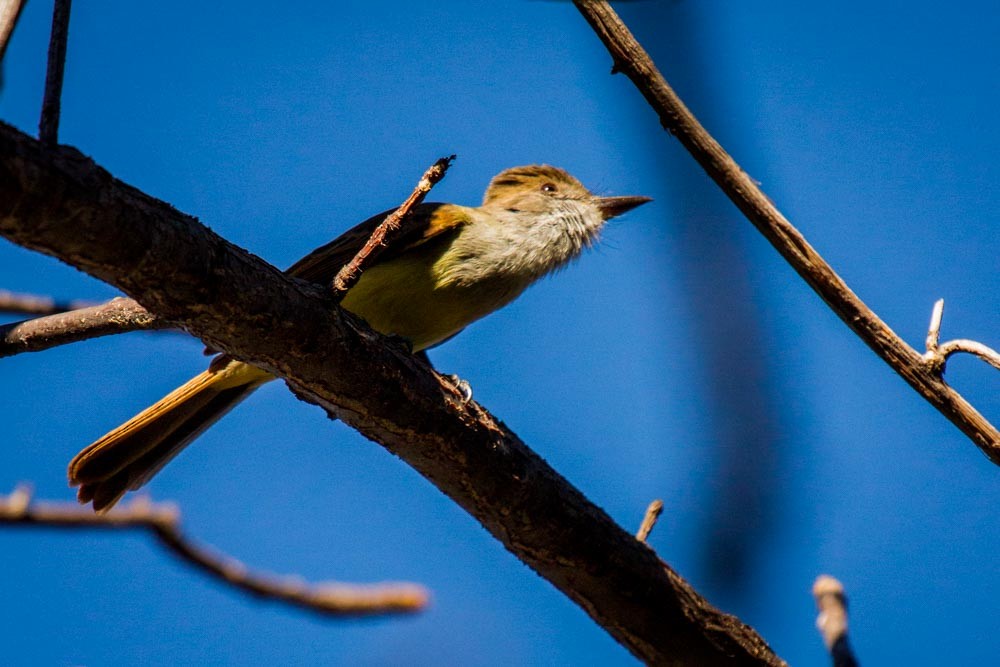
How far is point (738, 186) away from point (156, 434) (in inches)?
128

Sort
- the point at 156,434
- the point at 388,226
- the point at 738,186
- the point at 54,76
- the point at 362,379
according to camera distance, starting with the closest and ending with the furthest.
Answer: the point at 54,76, the point at 738,186, the point at 388,226, the point at 362,379, the point at 156,434

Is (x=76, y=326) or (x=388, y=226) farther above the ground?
(x=388, y=226)

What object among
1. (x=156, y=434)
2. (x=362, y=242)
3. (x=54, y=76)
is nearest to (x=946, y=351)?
(x=54, y=76)

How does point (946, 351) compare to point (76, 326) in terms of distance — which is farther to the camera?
point (76, 326)

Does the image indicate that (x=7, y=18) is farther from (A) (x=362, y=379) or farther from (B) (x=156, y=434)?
(B) (x=156, y=434)

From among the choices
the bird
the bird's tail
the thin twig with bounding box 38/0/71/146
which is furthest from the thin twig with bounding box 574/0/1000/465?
the bird's tail

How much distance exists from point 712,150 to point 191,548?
7.82 feet

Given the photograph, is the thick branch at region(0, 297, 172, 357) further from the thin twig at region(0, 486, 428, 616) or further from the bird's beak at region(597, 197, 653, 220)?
the bird's beak at region(597, 197, 653, 220)

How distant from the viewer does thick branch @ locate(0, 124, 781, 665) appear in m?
2.57

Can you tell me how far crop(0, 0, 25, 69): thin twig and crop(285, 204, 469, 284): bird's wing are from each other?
262 cm

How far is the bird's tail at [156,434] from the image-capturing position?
188 inches

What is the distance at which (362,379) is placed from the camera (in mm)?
3590

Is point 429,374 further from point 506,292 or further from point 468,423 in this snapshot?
point 506,292

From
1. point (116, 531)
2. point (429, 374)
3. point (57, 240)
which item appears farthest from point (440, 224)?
point (57, 240)
